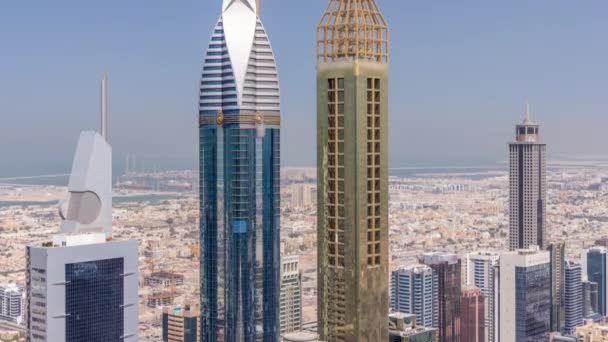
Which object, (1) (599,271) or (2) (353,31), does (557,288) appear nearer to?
(1) (599,271)

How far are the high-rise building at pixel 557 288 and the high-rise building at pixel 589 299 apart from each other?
1.27 m

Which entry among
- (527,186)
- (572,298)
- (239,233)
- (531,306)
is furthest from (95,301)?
(527,186)

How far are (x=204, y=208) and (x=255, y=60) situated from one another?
3.02 meters

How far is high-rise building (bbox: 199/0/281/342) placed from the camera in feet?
56.9

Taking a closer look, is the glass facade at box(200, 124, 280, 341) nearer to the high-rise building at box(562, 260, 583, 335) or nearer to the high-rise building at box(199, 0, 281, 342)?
the high-rise building at box(199, 0, 281, 342)

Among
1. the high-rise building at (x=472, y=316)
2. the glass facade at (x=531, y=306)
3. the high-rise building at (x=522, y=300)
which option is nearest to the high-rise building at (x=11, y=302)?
the high-rise building at (x=472, y=316)

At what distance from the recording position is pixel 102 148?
14359 mm

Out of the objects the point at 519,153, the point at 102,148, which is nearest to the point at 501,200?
the point at 519,153

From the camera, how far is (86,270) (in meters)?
13.8

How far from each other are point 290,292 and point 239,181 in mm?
3091

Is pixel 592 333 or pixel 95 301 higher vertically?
pixel 95 301

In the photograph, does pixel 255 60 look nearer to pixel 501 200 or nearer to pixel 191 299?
pixel 191 299

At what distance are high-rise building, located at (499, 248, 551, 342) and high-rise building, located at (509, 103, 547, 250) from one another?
8829mm

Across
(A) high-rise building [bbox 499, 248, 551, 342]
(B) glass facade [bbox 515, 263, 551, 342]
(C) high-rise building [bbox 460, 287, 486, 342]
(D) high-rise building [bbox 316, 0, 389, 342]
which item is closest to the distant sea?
(C) high-rise building [bbox 460, 287, 486, 342]
